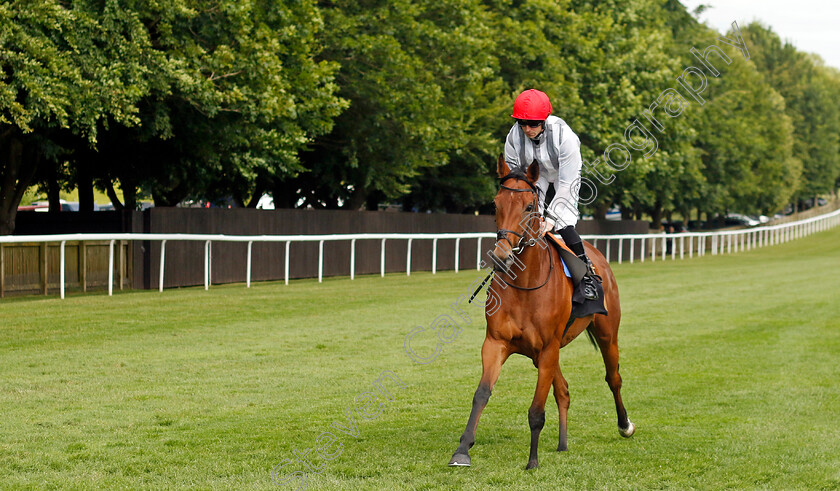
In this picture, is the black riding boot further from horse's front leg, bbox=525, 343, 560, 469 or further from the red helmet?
the red helmet

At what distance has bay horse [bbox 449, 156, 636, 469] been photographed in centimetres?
639

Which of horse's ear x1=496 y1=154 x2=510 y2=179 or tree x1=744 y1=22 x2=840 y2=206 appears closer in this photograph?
horse's ear x1=496 y1=154 x2=510 y2=179

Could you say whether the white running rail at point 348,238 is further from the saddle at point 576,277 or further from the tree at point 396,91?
the tree at point 396,91

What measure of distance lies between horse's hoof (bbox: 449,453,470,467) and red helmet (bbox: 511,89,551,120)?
2297 millimetres

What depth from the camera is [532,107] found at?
22.4 feet

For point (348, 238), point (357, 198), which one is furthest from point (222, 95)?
point (357, 198)

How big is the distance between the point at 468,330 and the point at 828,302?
10.00 meters

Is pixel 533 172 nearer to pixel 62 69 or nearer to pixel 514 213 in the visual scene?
pixel 514 213

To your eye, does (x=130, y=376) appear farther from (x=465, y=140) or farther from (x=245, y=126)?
(x=465, y=140)

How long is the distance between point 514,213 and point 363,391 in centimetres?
396

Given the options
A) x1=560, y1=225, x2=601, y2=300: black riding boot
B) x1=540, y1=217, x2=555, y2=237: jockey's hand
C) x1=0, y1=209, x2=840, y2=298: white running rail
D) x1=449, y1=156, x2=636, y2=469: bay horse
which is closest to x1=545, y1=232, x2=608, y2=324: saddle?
x1=560, y1=225, x2=601, y2=300: black riding boot

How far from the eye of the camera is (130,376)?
10336 millimetres

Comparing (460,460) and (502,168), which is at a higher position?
(502,168)

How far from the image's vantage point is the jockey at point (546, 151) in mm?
6840
